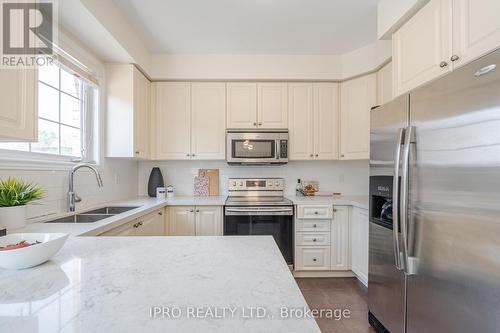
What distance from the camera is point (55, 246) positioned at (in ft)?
2.93

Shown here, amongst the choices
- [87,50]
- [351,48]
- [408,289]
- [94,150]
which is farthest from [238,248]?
[351,48]

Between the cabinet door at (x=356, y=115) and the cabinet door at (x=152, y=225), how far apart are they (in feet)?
7.04

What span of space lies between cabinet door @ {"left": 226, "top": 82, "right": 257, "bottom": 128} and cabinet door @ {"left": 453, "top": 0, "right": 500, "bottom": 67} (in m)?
1.99

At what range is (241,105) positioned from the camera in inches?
119

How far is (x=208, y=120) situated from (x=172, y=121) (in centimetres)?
44

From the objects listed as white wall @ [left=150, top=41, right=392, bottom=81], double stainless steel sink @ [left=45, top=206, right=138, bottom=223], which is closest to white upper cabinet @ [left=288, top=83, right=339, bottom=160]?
white wall @ [left=150, top=41, right=392, bottom=81]

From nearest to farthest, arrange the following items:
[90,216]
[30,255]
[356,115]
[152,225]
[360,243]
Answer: [30,255]
[90,216]
[152,225]
[360,243]
[356,115]

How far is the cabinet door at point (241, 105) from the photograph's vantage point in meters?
3.01

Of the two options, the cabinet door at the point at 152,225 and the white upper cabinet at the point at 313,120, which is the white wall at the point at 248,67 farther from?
the cabinet door at the point at 152,225

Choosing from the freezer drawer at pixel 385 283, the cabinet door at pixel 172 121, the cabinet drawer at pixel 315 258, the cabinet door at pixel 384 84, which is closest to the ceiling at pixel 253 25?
the cabinet door at pixel 384 84

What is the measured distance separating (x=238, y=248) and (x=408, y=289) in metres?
1.11

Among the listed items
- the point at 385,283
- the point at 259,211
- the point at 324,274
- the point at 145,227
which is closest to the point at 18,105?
the point at 145,227

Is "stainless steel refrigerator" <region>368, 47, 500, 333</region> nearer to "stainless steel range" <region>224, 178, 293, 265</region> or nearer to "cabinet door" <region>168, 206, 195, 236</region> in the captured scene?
"stainless steel range" <region>224, 178, 293, 265</region>

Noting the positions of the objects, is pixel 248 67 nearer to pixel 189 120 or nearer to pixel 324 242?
pixel 189 120
